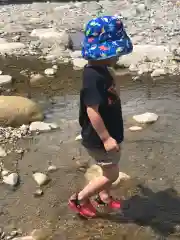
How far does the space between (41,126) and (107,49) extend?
216 cm

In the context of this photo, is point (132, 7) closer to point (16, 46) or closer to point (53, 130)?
point (16, 46)

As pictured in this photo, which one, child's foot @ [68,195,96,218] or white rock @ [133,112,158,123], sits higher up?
child's foot @ [68,195,96,218]

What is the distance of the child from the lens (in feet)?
10.3

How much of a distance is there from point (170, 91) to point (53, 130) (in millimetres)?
1814

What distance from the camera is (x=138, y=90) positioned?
616cm

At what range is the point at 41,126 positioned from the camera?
511 centimetres

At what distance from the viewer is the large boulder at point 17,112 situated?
516 cm

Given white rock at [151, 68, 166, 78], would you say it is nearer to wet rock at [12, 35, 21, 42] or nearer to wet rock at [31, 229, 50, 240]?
wet rock at [12, 35, 21, 42]

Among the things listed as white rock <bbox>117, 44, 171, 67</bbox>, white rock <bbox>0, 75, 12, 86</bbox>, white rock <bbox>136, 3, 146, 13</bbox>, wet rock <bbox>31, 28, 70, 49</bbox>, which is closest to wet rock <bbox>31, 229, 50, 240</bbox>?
white rock <bbox>0, 75, 12, 86</bbox>

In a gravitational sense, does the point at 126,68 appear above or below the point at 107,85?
below

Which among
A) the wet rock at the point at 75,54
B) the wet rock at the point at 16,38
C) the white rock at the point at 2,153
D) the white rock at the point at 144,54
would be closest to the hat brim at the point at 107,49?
the white rock at the point at 2,153

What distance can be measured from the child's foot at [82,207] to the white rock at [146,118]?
175 centimetres

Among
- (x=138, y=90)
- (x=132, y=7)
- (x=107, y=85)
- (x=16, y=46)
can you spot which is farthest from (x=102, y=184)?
(x=132, y=7)

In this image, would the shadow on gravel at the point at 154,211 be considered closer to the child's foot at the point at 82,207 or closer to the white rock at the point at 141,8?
the child's foot at the point at 82,207
